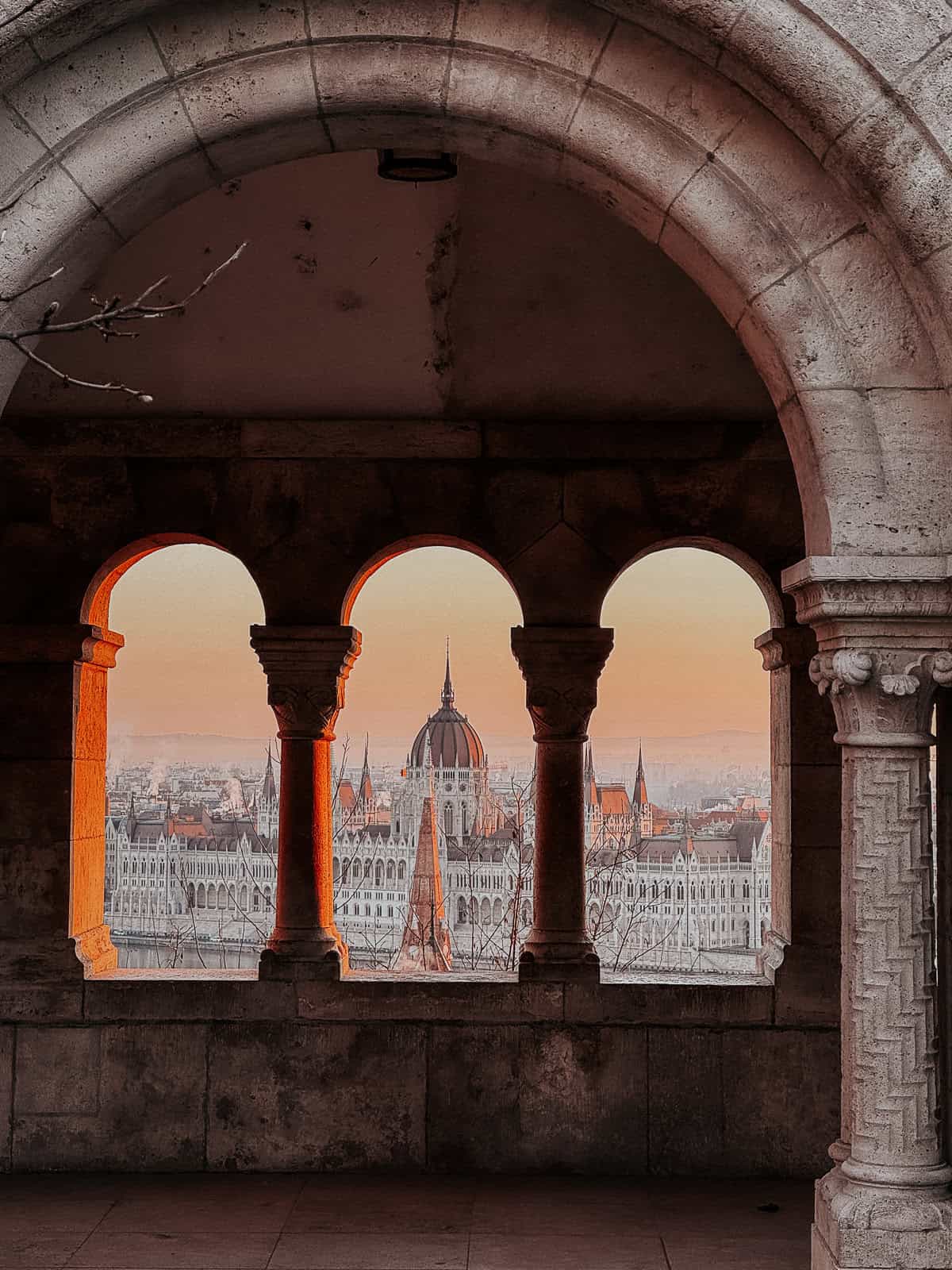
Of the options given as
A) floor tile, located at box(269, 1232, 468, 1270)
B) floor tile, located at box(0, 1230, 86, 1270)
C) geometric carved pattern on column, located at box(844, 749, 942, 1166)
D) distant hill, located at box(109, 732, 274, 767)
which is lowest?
floor tile, located at box(269, 1232, 468, 1270)

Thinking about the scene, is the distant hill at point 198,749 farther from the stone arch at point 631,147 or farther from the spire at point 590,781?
the stone arch at point 631,147

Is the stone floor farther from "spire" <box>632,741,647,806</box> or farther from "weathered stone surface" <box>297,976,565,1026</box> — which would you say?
"spire" <box>632,741,647,806</box>

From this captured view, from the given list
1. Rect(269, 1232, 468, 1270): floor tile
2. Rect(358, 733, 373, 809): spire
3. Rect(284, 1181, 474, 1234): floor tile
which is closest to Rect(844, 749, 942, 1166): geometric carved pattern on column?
Rect(269, 1232, 468, 1270): floor tile

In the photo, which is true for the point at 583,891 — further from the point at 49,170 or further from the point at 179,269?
the point at 49,170

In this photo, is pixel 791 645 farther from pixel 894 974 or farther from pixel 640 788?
pixel 894 974

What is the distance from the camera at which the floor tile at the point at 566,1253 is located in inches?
174

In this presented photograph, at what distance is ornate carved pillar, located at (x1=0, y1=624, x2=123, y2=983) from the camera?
5465mm

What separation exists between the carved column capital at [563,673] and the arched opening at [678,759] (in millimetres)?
819

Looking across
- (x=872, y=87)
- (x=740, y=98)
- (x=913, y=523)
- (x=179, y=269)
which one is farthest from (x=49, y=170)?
(x=179, y=269)

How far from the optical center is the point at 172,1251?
4.52 meters

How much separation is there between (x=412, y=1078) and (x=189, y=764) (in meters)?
2.14

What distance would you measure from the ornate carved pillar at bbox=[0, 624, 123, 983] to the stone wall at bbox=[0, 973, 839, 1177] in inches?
6.6

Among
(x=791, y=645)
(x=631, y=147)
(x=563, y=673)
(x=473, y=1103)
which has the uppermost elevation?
(x=631, y=147)

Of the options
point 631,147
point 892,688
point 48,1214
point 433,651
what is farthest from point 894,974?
point 433,651
